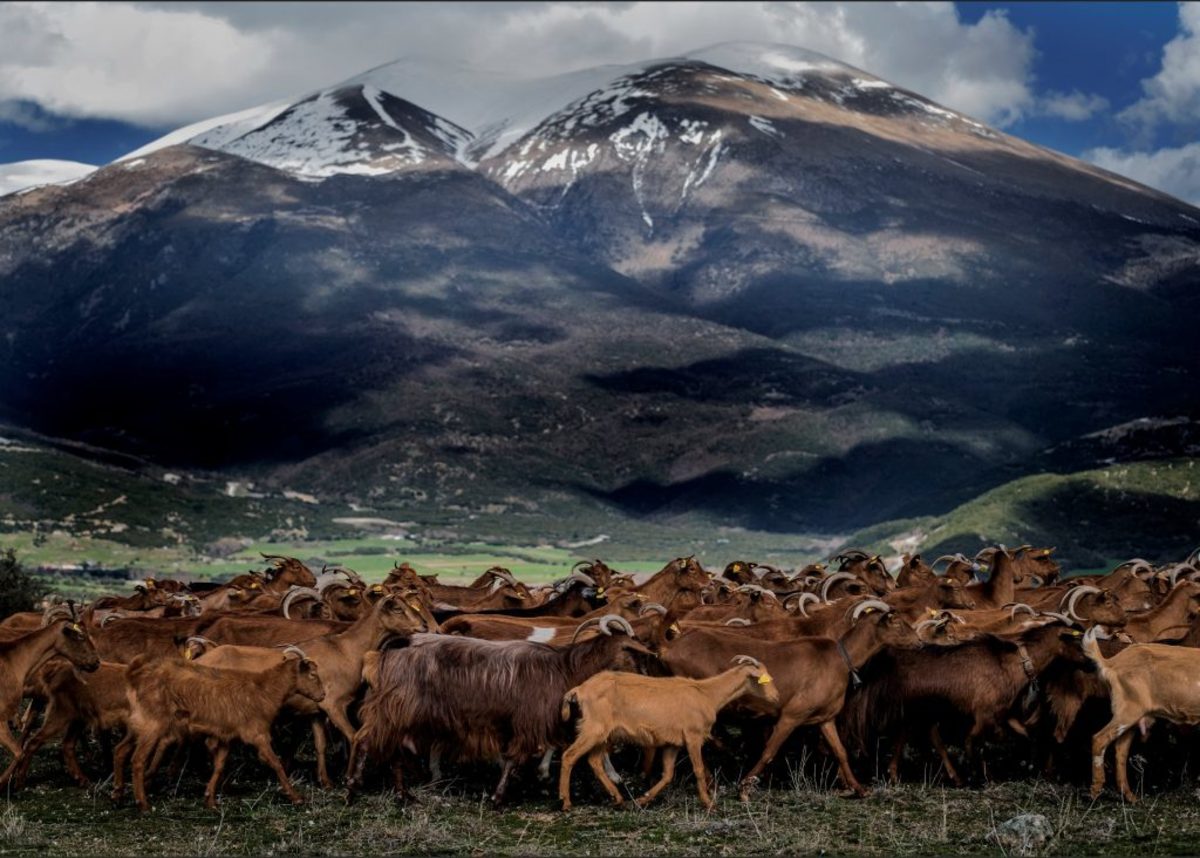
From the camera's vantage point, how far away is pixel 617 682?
13.1m

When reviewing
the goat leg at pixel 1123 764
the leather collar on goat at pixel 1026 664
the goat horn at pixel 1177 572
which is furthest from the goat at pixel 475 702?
the goat horn at pixel 1177 572

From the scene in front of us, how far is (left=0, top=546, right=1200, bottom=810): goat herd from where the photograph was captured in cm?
1334

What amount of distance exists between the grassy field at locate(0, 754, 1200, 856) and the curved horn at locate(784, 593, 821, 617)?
3.09 metres

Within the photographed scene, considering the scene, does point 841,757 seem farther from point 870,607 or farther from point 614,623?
point 614,623

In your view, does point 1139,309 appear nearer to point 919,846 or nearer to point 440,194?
point 440,194

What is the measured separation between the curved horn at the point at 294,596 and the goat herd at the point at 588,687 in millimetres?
1078

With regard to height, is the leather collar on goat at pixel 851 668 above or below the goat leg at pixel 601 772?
above

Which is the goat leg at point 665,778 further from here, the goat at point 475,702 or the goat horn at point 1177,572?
the goat horn at point 1177,572

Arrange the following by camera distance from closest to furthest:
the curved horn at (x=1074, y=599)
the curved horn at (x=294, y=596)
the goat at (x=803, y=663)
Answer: the goat at (x=803, y=663) < the curved horn at (x=1074, y=599) < the curved horn at (x=294, y=596)

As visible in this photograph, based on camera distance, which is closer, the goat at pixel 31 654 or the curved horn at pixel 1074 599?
the goat at pixel 31 654

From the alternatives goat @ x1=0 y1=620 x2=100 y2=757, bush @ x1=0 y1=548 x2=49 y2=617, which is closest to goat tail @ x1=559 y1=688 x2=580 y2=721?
goat @ x1=0 y1=620 x2=100 y2=757

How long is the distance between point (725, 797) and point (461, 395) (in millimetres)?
99790

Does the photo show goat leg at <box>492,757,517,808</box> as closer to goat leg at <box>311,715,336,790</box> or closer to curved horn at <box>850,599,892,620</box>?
goat leg at <box>311,715,336,790</box>

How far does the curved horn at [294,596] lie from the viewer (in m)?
17.3
